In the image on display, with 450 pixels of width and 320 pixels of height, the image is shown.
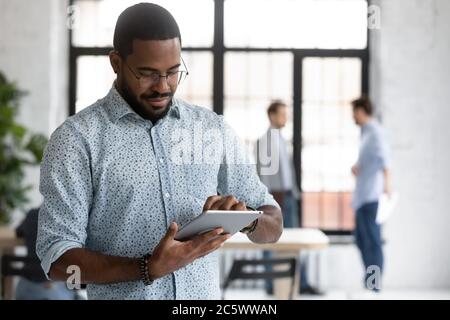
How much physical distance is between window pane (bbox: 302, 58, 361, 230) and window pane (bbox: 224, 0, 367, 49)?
0.23 metres

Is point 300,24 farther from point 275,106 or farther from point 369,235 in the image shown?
point 369,235

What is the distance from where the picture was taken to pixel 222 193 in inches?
60.0

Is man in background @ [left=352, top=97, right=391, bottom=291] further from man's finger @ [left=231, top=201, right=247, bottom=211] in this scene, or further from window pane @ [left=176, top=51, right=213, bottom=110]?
man's finger @ [left=231, top=201, right=247, bottom=211]

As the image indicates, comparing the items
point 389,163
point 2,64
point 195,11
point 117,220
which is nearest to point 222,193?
point 117,220

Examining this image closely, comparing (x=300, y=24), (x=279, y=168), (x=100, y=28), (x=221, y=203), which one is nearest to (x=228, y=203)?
(x=221, y=203)

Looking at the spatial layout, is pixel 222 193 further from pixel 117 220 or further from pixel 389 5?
pixel 389 5

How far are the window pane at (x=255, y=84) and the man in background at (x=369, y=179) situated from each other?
69cm

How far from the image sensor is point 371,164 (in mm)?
4711

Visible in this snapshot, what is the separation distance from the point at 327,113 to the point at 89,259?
4251 millimetres

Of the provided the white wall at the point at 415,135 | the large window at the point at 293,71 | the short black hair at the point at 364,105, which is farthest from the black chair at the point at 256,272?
the short black hair at the point at 364,105

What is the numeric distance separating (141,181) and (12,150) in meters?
3.59

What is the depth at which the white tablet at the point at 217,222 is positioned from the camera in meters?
1.24

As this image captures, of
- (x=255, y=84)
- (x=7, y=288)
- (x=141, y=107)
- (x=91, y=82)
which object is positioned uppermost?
(x=255, y=84)

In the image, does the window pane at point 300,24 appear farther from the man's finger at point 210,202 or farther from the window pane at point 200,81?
the man's finger at point 210,202
